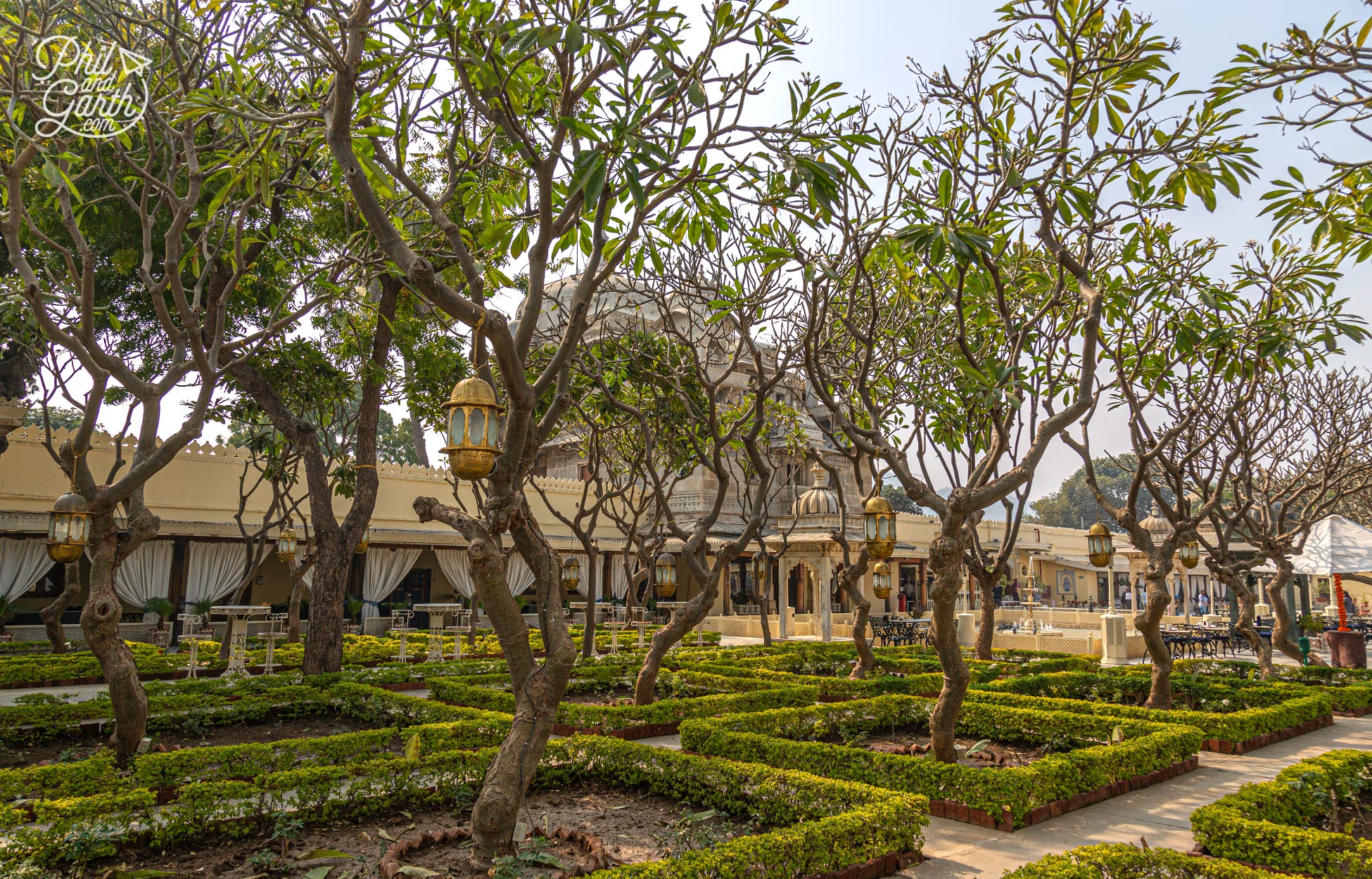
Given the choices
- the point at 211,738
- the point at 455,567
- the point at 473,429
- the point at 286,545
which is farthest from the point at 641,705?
the point at 455,567

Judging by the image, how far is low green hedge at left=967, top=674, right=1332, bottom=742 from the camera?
9211mm

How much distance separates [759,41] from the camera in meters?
5.81

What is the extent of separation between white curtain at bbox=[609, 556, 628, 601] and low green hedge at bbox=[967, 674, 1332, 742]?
1762 cm

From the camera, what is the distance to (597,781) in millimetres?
7422

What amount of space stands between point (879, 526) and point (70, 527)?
735 centimetres

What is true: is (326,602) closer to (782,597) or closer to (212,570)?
(212,570)

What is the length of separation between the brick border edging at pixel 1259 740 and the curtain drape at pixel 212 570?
19899 mm

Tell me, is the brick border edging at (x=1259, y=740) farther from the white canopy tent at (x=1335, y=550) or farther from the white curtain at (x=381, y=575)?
the white curtain at (x=381, y=575)

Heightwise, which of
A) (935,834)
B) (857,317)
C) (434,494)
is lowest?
(935,834)

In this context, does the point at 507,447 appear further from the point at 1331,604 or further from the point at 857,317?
the point at 1331,604

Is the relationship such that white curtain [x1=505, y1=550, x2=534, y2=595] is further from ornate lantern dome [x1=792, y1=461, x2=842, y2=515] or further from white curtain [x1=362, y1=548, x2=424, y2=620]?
ornate lantern dome [x1=792, y1=461, x2=842, y2=515]

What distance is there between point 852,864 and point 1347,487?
20363 millimetres

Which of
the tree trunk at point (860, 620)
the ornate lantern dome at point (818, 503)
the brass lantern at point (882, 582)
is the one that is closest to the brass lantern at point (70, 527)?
the tree trunk at point (860, 620)

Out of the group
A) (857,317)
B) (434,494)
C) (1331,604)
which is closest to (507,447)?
(857,317)
